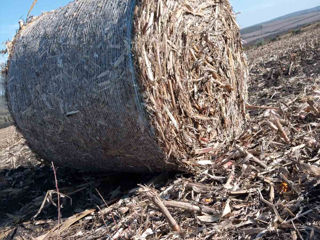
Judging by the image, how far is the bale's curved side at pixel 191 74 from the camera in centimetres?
329

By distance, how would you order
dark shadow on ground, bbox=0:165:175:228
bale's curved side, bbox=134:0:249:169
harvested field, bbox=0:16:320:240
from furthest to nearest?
dark shadow on ground, bbox=0:165:175:228 < bale's curved side, bbox=134:0:249:169 < harvested field, bbox=0:16:320:240

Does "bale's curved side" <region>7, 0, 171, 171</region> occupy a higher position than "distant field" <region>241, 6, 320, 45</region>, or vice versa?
"bale's curved side" <region>7, 0, 171, 171</region>

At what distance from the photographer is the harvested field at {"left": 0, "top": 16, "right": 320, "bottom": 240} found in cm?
271

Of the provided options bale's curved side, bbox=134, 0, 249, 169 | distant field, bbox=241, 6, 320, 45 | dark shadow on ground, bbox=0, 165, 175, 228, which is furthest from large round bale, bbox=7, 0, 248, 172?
distant field, bbox=241, 6, 320, 45

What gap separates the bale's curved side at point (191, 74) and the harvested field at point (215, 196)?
0.28 m

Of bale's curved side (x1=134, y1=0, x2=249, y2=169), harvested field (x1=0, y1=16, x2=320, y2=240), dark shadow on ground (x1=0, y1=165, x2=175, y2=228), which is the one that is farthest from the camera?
dark shadow on ground (x1=0, y1=165, x2=175, y2=228)

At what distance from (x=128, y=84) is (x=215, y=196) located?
118 centimetres

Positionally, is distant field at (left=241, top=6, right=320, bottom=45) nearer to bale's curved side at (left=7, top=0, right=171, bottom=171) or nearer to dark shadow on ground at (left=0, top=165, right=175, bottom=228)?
dark shadow on ground at (left=0, top=165, right=175, bottom=228)

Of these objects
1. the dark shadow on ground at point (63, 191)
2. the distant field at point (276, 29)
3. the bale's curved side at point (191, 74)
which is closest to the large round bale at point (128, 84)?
the bale's curved side at point (191, 74)

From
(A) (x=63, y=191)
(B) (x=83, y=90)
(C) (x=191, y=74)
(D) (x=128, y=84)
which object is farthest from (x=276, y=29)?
(D) (x=128, y=84)

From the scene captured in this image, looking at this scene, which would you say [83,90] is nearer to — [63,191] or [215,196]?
[63,191]

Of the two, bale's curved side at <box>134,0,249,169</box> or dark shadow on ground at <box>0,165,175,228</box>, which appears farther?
dark shadow on ground at <box>0,165,175,228</box>

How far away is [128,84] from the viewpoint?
3.23 meters

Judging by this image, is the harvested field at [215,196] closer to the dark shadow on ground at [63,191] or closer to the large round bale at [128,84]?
the dark shadow on ground at [63,191]
